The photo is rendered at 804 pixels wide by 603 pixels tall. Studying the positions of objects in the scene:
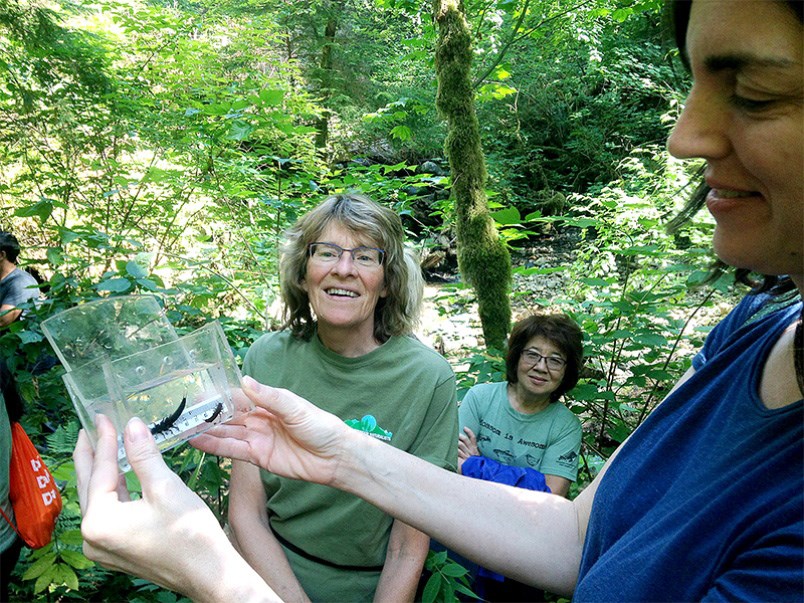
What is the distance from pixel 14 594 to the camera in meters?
2.36

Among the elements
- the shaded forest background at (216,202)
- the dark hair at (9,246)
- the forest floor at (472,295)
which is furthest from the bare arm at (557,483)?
the dark hair at (9,246)

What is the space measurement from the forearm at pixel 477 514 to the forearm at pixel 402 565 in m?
0.64

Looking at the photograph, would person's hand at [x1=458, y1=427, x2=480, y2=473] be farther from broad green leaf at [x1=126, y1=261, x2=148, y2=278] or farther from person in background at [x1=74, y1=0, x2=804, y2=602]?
broad green leaf at [x1=126, y1=261, x2=148, y2=278]

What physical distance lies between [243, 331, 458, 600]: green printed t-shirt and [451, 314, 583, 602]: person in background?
29.1 inches

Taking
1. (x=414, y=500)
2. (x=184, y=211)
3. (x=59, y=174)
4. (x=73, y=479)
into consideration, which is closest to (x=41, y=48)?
(x=59, y=174)

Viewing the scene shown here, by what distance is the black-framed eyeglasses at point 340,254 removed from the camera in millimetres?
2213

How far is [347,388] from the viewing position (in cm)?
201

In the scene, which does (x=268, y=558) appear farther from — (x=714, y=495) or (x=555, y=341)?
(x=555, y=341)

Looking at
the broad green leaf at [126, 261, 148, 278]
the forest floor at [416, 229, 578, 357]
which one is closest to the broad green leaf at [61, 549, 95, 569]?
the broad green leaf at [126, 261, 148, 278]

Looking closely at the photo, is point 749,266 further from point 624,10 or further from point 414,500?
point 624,10

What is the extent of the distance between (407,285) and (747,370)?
158cm

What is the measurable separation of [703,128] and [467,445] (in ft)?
7.56

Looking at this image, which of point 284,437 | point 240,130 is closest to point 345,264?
point 284,437

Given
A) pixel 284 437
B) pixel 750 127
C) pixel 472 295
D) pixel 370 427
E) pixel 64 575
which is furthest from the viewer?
pixel 472 295
